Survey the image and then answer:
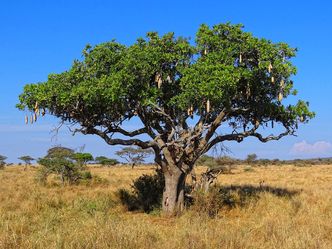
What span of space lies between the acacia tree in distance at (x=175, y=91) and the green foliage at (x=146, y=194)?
6.80 ft

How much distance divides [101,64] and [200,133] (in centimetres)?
376

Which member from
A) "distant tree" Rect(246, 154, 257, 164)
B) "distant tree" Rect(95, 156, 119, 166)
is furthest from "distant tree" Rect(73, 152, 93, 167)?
"distant tree" Rect(246, 154, 257, 164)

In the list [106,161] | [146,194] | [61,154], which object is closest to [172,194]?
[146,194]

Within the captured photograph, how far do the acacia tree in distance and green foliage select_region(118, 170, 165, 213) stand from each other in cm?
207

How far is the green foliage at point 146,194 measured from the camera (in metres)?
17.9

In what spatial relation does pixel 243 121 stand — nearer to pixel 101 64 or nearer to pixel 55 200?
pixel 101 64

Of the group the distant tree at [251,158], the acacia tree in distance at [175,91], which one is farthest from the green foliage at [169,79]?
the distant tree at [251,158]

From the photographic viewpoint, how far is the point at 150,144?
15.3 meters

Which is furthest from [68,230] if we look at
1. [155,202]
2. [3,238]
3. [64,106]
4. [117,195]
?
[117,195]

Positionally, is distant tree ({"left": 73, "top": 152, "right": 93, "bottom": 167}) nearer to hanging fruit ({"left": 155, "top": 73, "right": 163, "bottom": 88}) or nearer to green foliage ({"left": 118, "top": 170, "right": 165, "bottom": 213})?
green foliage ({"left": 118, "top": 170, "right": 165, "bottom": 213})

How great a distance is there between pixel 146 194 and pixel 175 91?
16.1 ft

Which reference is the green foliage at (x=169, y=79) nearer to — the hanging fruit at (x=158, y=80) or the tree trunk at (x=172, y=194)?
the hanging fruit at (x=158, y=80)

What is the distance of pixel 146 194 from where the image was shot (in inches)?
724

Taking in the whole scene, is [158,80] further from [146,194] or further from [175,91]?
[146,194]
